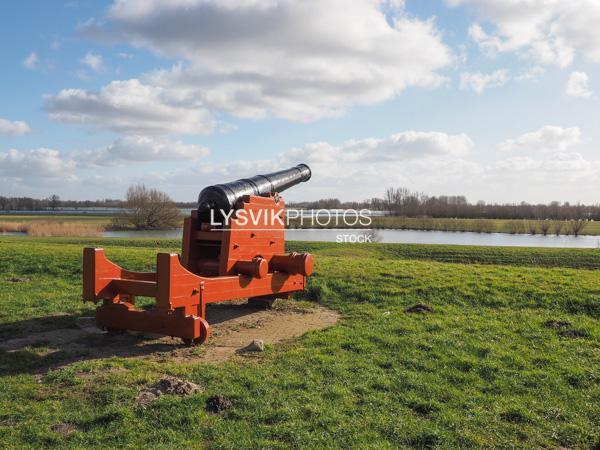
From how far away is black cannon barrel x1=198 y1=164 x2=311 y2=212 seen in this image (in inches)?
287

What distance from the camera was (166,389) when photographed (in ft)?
14.7

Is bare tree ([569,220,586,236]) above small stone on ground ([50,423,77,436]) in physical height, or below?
above

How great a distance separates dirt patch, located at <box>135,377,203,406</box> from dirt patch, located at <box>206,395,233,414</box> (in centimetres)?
29

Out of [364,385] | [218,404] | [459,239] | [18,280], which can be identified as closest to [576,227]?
[459,239]

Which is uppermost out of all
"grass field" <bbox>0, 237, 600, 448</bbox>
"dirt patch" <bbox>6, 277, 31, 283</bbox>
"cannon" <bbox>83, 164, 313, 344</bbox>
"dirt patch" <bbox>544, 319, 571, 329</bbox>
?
"cannon" <bbox>83, 164, 313, 344</bbox>

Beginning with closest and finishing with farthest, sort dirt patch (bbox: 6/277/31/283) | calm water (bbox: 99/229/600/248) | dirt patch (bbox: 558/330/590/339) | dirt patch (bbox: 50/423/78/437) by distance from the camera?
dirt patch (bbox: 50/423/78/437) → dirt patch (bbox: 558/330/590/339) → dirt patch (bbox: 6/277/31/283) → calm water (bbox: 99/229/600/248)

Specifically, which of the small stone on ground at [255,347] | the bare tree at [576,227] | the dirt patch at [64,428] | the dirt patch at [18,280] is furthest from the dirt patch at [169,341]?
the bare tree at [576,227]

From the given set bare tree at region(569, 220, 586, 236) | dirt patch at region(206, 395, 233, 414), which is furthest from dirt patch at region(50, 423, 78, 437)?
bare tree at region(569, 220, 586, 236)

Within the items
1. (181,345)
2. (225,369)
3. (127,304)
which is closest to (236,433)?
(225,369)

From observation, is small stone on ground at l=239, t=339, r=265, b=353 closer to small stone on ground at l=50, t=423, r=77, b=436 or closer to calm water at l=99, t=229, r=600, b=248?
small stone on ground at l=50, t=423, r=77, b=436

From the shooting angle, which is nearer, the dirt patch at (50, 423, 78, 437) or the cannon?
the dirt patch at (50, 423, 78, 437)

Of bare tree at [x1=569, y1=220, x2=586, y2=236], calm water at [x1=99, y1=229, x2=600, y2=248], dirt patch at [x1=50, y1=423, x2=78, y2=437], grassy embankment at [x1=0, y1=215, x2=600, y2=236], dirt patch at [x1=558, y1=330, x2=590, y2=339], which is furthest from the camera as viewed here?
bare tree at [x1=569, y1=220, x2=586, y2=236]

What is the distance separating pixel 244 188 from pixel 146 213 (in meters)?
44.1

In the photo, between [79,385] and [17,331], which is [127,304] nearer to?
[17,331]
